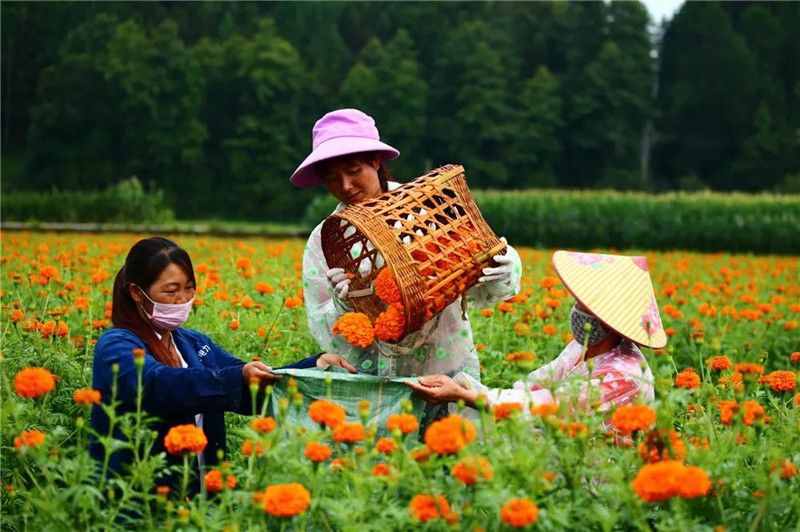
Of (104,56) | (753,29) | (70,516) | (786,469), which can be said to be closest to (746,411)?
(786,469)

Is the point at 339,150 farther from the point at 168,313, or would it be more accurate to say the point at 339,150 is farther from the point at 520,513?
the point at 520,513

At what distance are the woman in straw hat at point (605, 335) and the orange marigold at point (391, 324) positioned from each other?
0.20m

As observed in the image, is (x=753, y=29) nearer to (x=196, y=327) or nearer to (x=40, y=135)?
(x=40, y=135)

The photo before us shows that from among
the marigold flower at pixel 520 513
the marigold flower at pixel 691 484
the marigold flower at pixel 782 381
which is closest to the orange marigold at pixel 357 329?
the marigold flower at pixel 520 513

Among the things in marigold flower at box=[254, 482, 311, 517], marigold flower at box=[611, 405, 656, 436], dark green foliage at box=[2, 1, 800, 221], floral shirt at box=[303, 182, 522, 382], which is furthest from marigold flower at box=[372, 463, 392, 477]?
dark green foliage at box=[2, 1, 800, 221]

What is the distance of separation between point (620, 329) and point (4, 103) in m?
43.8

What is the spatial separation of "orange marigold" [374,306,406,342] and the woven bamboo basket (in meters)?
0.02

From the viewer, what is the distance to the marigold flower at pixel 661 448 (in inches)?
90.8

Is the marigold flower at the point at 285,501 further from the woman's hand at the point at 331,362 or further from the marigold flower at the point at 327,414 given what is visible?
the woman's hand at the point at 331,362

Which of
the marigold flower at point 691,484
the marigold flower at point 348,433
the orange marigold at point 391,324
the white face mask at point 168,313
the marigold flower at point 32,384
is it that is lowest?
the marigold flower at point 691,484

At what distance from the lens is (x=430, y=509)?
210 cm

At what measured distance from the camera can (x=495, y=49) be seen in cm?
5047

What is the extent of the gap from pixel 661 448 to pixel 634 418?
0.15m

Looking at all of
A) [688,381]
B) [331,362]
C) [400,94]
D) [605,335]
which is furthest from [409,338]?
[400,94]
